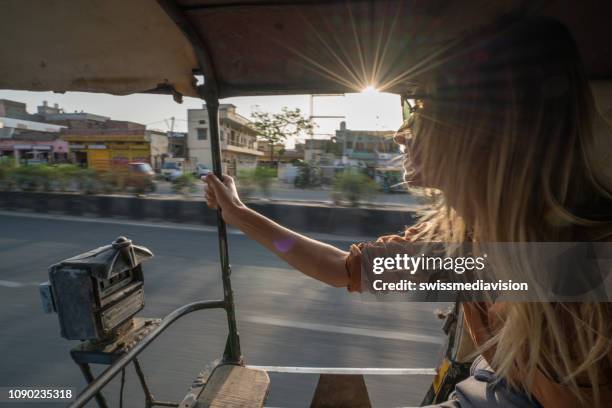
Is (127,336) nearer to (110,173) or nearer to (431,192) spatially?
(431,192)

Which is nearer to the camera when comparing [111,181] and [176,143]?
[111,181]

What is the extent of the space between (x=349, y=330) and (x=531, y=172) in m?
2.81

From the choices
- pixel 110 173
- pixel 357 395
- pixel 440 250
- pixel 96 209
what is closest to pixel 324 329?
pixel 357 395

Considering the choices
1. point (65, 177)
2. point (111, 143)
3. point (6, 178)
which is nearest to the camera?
point (65, 177)

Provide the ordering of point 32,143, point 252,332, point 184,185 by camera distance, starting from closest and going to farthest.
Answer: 1. point 252,332
2. point 184,185
3. point 32,143

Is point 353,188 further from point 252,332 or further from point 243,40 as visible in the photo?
point 243,40

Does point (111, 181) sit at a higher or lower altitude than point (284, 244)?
lower

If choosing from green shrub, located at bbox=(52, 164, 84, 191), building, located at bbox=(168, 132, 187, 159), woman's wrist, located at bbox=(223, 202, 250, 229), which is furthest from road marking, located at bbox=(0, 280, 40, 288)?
building, located at bbox=(168, 132, 187, 159)

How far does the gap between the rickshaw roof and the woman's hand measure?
450mm

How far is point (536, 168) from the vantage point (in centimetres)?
83

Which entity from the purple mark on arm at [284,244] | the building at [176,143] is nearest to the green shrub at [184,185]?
the purple mark on arm at [284,244]

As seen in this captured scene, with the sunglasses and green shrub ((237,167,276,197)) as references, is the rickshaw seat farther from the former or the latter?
green shrub ((237,167,276,197))

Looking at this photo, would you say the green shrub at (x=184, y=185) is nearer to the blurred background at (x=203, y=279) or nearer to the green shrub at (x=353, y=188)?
the blurred background at (x=203, y=279)

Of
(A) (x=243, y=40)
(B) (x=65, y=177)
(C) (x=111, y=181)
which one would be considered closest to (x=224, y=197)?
(A) (x=243, y=40)
